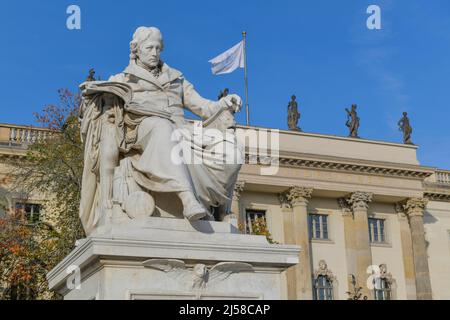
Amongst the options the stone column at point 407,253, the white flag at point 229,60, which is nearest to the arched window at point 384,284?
the stone column at point 407,253

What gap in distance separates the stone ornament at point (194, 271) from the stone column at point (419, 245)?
127 ft

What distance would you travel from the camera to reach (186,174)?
5.69m

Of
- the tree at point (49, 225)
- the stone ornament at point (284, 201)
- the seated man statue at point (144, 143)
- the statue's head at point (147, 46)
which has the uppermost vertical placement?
the stone ornament at point (284, 201)

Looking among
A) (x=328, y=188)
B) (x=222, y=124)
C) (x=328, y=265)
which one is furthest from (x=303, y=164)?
(x=222, y=124)

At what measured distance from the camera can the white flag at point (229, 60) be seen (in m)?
37.2

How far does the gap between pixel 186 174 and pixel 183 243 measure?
1.99 feet

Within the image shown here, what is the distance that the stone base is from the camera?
16.7 feet

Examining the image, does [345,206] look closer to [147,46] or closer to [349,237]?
[349,237]

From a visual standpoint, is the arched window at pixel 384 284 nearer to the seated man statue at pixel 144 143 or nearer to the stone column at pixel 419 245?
the stone column at pixel 419 245

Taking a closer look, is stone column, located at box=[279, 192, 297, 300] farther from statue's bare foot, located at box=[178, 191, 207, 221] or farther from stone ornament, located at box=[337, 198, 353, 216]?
statue's bare foot, located at box=[178, 191, 207, 221]

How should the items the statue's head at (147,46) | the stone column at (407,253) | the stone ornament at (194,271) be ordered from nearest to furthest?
1. the stone ornament at (194,271)
2. the statue's head at (147,46)
3. the stone column at (407,253)

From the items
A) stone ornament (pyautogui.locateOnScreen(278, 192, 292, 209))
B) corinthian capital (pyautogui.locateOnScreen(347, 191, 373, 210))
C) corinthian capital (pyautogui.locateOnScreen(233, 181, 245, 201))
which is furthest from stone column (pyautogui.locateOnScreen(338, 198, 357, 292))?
corinthian capital (pyautogui.locateOnScreen(233, 181, 245, 201))

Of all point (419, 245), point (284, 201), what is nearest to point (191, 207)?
point (284, 201)

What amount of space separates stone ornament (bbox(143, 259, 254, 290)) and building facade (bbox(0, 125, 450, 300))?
109 ft
